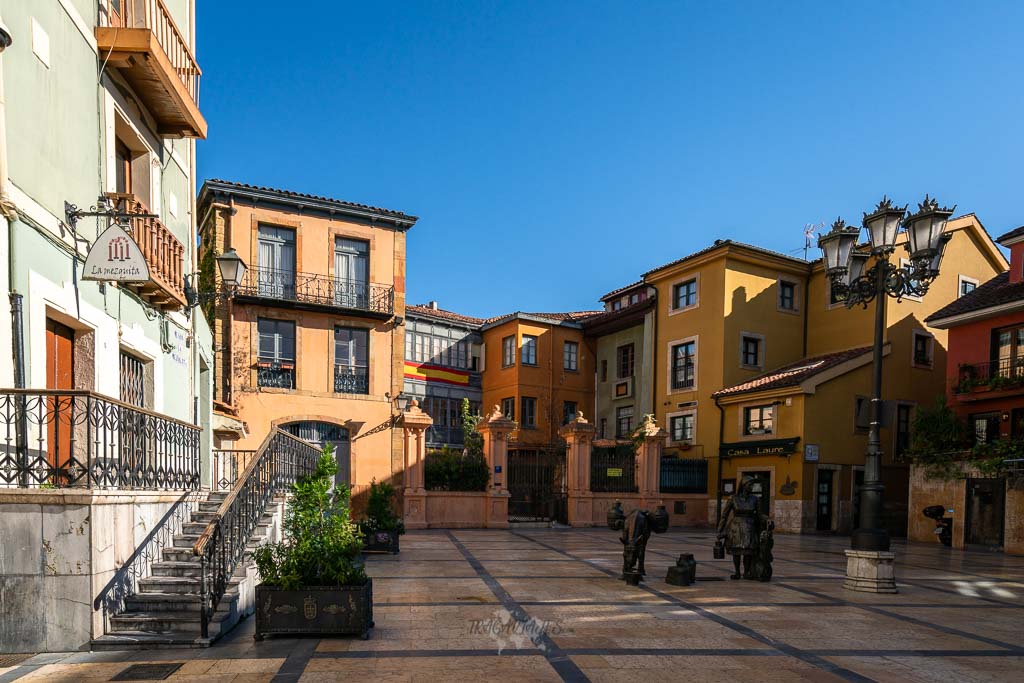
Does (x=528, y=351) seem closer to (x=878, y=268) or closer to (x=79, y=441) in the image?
(x=878, y=268)

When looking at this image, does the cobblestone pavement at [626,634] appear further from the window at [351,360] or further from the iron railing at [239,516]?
the window at [351,360]

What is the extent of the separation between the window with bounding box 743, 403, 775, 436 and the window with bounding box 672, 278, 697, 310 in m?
5.43

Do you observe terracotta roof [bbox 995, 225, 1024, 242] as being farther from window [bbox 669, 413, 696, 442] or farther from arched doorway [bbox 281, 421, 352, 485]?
arched doorway [bbox 281, 421, 352, 485]

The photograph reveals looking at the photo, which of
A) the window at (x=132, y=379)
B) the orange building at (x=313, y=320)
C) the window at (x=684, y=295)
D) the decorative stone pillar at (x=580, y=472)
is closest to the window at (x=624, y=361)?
the window at (x=684, y=295)

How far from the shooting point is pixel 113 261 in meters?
9.35

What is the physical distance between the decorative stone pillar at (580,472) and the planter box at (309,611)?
18991 mm

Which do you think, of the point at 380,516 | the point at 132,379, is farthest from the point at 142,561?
the point at 380,516

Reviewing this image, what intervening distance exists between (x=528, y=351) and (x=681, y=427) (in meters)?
8.78

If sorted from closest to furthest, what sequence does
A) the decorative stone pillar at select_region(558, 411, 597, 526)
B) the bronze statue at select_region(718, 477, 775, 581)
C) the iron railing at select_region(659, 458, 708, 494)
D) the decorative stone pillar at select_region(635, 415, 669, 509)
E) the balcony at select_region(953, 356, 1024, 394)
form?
the bronze statue at select_region(718, 477, 775, 581) → the balcony at select_region(953, 356, 1024, 394) → the decorative stone pillar at select_region(558, 411, 597, 526) → the decorative stone pillar at select_region(635, 415, 669, 509) → the iron railing at select_region(659, 458, 708, 494)

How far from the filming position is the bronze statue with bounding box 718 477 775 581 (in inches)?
510

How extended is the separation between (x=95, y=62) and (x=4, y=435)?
5579 millimetres

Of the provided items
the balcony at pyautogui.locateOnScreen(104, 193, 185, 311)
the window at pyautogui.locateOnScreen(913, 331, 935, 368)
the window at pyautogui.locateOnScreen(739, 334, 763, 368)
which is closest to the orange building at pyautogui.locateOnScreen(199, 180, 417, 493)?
the balcony at pyautogui.locateOnScreen(104, 193, 185, 311)

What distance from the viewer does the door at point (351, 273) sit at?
91.7ft

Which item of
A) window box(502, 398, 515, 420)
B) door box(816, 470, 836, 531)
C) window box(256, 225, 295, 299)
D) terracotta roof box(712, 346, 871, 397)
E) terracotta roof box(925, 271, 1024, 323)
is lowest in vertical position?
door box(816, 470, 836, 531)
